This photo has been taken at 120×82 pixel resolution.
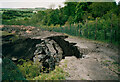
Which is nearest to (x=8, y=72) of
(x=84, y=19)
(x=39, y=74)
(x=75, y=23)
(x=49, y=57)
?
(x=39, y=74)

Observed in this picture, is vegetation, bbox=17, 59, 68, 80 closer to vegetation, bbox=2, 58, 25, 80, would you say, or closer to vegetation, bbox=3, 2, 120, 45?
vegetation, bbox=2, 58, 25, 80

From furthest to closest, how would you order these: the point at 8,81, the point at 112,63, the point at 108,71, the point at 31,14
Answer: the point at 31,14 < the point at 112,63 < the point at 108,71 < the point at 8,81

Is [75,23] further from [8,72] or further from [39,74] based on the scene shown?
[8,72]

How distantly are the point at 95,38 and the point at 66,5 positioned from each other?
17110 millimetres

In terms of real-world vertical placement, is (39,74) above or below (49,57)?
above

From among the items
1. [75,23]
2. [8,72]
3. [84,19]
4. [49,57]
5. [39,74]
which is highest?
[84,19]

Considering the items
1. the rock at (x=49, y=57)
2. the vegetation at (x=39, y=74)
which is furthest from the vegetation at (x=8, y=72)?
the rock at (x=49, y=57)

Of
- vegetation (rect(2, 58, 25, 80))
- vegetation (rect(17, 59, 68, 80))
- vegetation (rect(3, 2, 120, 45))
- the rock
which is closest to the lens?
vegetation (rect(2, 58, 25, 80))

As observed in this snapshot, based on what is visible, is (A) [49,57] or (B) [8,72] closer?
(B) [8,72]

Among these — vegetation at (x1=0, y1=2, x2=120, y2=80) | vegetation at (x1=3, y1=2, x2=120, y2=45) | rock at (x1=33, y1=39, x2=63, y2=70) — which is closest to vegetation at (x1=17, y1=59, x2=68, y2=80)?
vegetation at (x1=0, y1=2, x2=120, y2=80)

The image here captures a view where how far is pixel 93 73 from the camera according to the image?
12.6 ft

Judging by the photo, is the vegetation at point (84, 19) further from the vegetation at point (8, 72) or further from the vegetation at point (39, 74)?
the vegetation at point (8, 72)

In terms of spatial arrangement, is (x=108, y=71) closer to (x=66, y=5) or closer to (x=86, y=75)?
(x=86, y=75)

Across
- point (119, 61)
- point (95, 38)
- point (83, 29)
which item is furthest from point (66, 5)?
point (119, 61)
